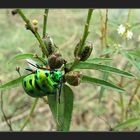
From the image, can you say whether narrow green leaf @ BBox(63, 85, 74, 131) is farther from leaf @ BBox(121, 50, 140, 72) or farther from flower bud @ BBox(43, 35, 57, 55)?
leaf @ BBox(121, 50, 140, 72)

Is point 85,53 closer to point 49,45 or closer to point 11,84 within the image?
point 49,45

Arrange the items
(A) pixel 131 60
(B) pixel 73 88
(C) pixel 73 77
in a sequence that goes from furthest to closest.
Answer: (B) pixel 73 88 < (A) pixel 131 60 < (C) pixel 73 77

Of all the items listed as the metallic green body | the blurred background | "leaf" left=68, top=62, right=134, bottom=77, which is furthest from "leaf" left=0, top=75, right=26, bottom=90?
the blurred background

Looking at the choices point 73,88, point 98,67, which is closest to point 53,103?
point 98,67

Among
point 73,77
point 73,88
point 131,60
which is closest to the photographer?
point 73,77

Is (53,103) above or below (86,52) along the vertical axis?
below

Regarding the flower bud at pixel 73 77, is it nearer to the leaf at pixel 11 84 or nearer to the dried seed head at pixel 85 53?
the dried seed head at pixel 85 53

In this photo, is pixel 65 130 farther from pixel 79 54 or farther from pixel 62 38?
pixel 62 38
